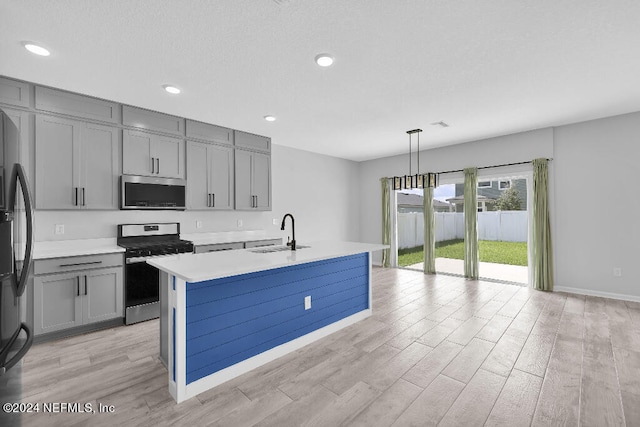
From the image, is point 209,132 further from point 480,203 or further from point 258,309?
point 480,203

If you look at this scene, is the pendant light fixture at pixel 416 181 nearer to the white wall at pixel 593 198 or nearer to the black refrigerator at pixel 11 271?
the white wall at pixel 593 198

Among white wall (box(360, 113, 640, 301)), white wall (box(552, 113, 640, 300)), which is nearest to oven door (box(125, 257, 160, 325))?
white wall (box(360, 113, 640, 301))

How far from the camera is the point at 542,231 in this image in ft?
16.0

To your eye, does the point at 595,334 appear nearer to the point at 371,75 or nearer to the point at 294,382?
the point at 294,382

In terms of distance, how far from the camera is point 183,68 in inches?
112

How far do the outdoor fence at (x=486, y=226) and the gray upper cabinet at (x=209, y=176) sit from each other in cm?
447

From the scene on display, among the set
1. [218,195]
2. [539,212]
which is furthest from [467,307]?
[218,195]

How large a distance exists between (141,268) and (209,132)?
223 centimetres

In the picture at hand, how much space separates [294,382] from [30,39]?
3.40 meters

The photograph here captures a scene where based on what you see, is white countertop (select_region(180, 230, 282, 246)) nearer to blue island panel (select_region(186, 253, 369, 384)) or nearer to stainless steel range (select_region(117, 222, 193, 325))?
stainless steel range (select_region(117, 222, 193, 325))

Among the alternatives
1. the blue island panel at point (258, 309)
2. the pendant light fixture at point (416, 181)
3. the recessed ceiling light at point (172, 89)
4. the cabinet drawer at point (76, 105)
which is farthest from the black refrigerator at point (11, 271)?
the pendant light fixture at point (416, 181)

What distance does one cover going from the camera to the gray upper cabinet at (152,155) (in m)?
3.79

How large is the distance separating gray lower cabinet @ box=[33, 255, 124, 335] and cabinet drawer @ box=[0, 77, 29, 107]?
167cm

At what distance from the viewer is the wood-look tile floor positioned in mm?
1913
